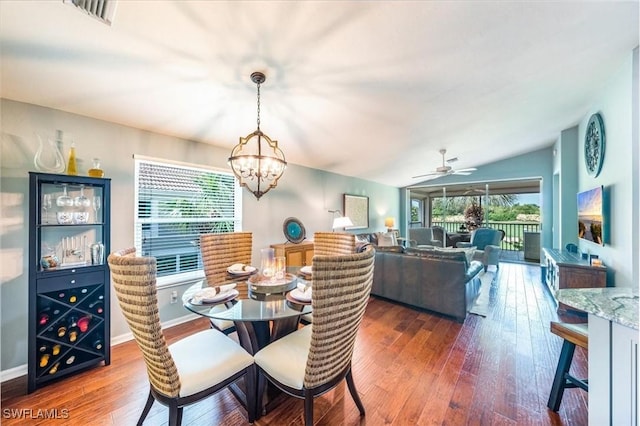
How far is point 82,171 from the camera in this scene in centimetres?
229

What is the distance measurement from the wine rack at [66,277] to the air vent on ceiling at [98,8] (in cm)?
139

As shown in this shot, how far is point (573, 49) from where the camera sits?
6.86 ft

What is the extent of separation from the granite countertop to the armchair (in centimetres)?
410

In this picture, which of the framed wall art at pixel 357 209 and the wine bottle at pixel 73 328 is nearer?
the wine bottle at pixel 73 328

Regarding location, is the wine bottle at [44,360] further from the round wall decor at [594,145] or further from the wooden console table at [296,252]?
the round wall decor at [594,145]

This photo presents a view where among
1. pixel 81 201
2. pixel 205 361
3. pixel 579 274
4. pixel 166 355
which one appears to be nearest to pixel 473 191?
pixel 579 274

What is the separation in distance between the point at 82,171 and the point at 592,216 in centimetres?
592

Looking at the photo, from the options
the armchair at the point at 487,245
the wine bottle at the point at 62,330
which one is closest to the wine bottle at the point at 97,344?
the wine bottle at the point at 62,330

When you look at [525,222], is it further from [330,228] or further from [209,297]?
[209,297]

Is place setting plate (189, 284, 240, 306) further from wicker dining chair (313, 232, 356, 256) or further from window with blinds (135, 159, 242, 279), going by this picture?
window with blinds (135, 159, 242, 279)

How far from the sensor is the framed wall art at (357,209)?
5.79m

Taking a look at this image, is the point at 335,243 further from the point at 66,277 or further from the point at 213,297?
the point at 66,277

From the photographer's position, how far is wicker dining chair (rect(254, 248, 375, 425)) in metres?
1.17

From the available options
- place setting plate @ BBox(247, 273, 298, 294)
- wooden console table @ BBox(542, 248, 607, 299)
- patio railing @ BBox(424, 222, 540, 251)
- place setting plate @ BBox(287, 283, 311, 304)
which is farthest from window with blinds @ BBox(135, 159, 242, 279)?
patio railing @ BBox(424, 222, 540, 251)
